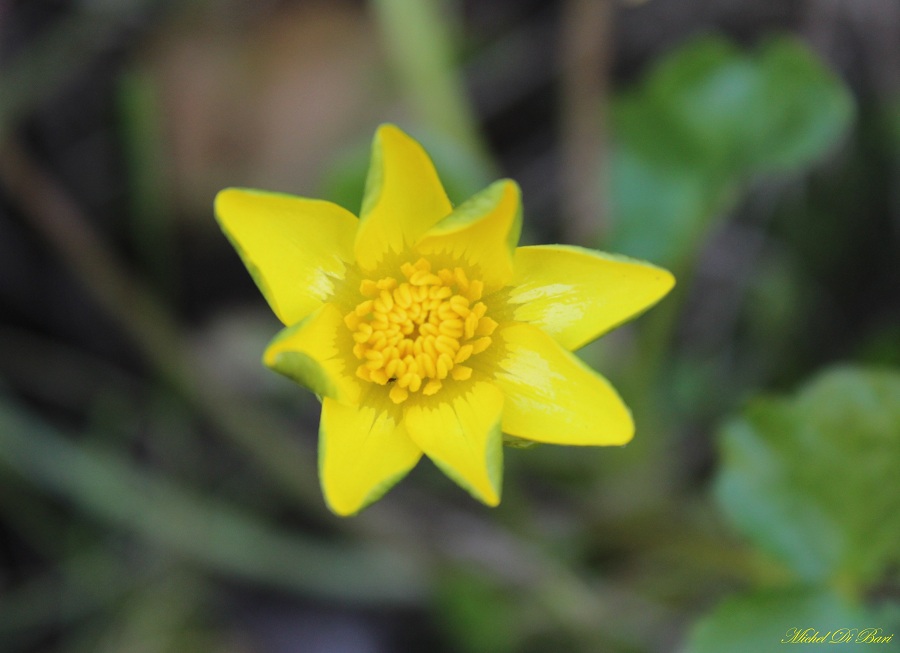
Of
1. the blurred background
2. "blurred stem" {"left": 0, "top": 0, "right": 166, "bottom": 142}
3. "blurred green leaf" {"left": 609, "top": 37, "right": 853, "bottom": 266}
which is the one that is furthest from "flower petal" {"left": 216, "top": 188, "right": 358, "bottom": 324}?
"blurred stem" {"left": 0, "top": 0, "right": 166, "bottom": 142}

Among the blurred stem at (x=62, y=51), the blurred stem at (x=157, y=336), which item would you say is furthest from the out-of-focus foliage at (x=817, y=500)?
the blurred stem at (x=62, y=51)

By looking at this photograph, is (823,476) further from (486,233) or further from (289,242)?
(289,242)

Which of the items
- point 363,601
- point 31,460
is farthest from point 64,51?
point 363,601

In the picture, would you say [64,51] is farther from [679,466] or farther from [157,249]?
[679,466]

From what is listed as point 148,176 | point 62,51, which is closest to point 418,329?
point 148,176

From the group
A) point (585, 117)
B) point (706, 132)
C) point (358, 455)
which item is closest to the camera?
point (358, 455)

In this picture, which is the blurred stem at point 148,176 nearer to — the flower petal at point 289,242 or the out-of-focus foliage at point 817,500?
the flower petal at point 289,242

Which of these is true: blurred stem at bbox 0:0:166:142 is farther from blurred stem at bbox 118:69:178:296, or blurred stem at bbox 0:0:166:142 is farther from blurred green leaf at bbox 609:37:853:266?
blurred green leaf at bbox 609:37:853:266
